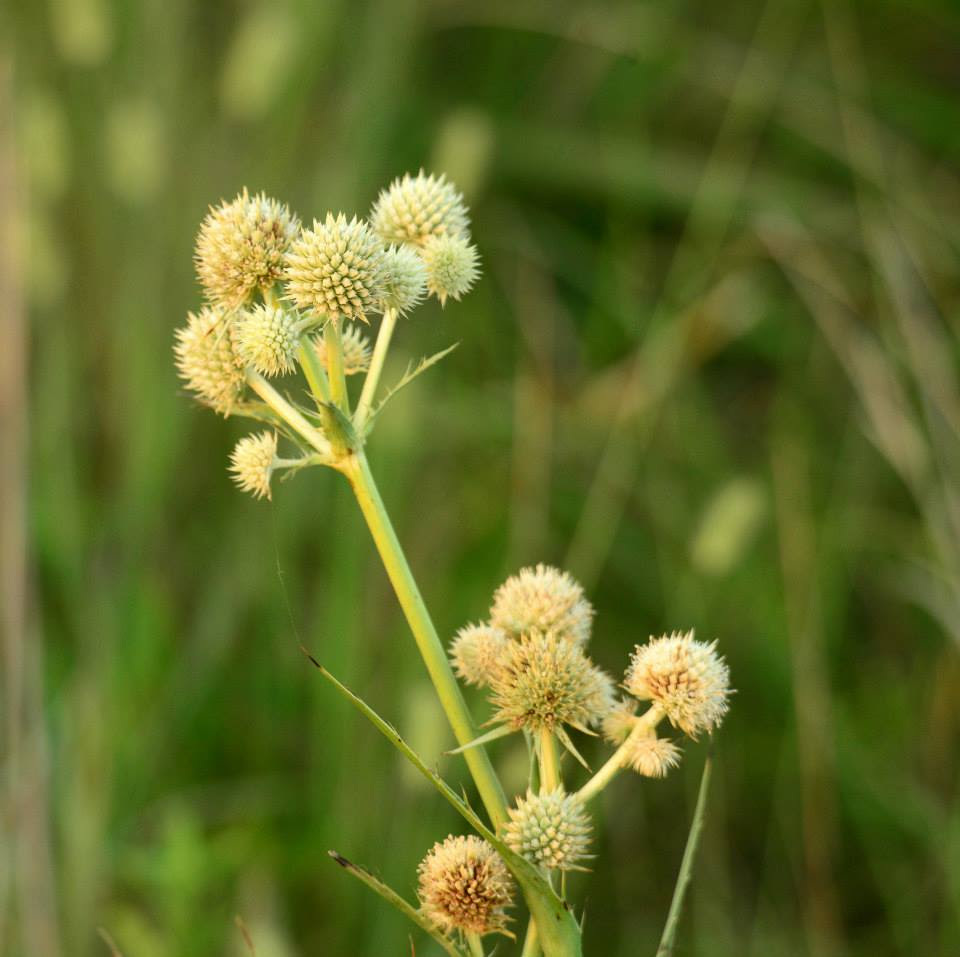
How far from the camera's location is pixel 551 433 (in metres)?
3.83

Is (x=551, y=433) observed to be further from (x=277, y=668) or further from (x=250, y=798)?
(x=250, y=798)

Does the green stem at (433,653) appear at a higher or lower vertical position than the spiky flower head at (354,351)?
lower

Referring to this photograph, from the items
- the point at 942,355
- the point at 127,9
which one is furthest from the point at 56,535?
the point at 942,355

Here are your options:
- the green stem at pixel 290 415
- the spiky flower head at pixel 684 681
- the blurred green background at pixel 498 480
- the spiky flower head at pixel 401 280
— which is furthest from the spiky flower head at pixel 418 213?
the blurred green background at pixel 498 480

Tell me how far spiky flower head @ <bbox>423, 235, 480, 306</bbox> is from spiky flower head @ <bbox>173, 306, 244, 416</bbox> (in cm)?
23

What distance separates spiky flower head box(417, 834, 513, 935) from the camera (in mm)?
1081

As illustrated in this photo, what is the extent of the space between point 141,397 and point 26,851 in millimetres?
1847

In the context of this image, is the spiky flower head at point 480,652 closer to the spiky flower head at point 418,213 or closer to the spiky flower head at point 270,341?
the spiky flower head at point 270,341

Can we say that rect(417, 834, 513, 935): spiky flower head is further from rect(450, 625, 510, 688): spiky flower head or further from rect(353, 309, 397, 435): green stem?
rect(353, 309, 397, 435): green stem

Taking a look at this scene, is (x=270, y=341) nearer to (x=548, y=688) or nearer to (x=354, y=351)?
(x=354, y=351)

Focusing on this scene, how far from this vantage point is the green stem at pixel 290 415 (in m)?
1.16

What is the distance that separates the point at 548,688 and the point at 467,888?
20 centimetres

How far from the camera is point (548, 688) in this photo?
3.69 ft

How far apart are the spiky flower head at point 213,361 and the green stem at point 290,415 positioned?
0.9 inches
